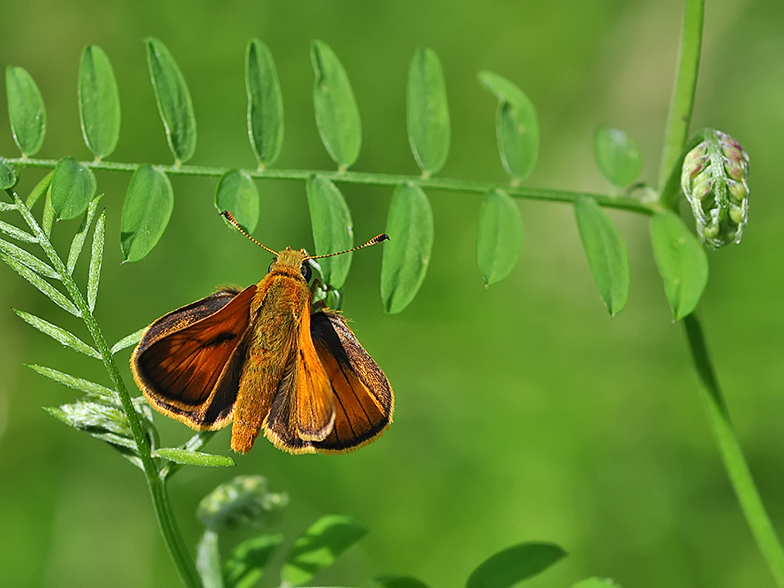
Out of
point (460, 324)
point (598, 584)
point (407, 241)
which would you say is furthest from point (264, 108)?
point (460, 324)

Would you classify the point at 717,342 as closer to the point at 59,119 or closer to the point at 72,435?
the point at 72,435

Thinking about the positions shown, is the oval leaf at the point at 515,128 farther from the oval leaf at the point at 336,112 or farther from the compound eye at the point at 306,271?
the compound eye at the point at 306,271

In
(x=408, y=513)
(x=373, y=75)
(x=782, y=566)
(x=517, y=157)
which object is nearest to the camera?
(x=782, y=566)

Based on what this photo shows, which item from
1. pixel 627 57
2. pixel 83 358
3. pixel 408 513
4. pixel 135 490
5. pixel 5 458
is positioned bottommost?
pixel 408 513

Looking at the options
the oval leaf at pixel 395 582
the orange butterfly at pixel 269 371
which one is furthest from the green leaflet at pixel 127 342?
the oval leaf at pixel 395 582

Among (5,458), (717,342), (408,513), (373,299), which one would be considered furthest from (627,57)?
(5,458)

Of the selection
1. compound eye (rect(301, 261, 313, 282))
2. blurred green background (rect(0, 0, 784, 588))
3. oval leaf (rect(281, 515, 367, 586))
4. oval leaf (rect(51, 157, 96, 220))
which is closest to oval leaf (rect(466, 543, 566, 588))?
oval leaf (rect(281, 515, 367, 586))

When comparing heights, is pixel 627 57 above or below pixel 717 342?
above
